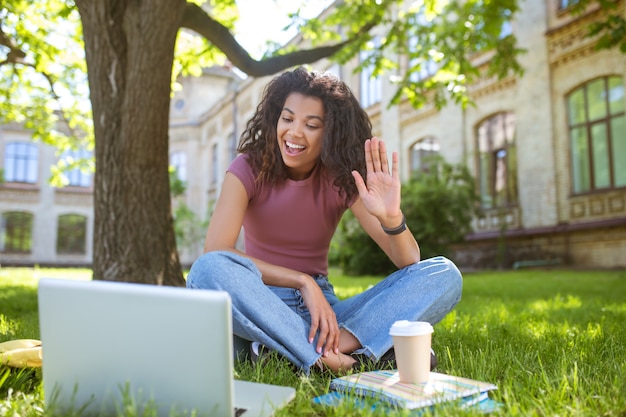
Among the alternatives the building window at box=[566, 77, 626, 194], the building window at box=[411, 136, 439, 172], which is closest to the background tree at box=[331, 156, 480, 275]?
the building window at box=[566, 77, 626, 194]

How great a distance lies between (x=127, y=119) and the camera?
4.45 metres

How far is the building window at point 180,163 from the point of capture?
1150 inches

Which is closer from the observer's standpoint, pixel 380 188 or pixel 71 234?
pixel 380 188

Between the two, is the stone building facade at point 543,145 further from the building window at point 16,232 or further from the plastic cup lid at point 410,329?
the building window at point 16,232

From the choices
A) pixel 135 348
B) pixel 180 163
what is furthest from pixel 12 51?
pixel 180 163

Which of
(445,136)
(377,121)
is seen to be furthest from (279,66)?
(377,121)

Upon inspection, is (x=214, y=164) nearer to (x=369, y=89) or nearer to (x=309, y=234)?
(x=369, y=89)

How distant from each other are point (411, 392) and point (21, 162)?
94.0ft

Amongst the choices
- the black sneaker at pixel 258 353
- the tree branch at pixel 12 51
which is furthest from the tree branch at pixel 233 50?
the black sneaker at pixel 258 353

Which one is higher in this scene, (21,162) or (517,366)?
(21,162)

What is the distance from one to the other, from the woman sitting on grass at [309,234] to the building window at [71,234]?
26770 mm

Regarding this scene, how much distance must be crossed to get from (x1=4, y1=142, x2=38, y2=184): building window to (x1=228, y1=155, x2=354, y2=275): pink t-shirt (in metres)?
27.2

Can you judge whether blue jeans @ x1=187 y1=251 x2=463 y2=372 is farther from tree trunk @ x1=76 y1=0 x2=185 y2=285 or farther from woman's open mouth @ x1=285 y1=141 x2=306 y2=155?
tree trunk @ x1=76 y1=0 x2=185 y2=285

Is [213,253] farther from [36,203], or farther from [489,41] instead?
[36,203]
